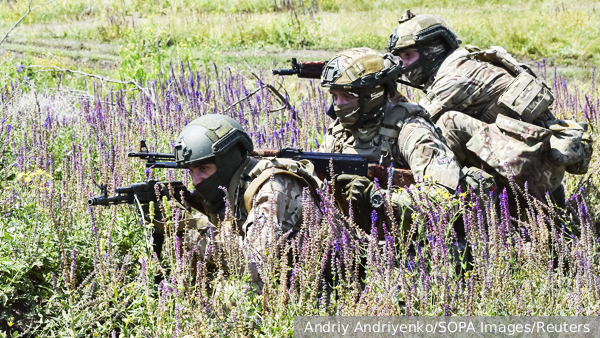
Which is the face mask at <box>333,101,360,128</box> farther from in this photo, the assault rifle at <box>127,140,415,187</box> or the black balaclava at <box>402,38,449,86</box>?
the black balaclava at <box>402,38,449,86</box>

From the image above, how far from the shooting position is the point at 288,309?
3291mm

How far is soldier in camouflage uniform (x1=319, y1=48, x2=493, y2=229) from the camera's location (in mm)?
4590

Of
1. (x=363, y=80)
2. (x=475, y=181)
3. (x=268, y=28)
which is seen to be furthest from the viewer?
(x=268, y=28)

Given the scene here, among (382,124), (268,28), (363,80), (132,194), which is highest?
(268,28)

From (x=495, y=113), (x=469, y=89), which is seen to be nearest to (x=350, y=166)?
(x=469, y=89)

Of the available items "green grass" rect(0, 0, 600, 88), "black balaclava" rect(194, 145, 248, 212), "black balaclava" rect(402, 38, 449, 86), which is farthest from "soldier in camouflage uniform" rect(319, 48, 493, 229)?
"green grass" rect(0, 0, 600, 88)

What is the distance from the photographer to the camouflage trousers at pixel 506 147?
498cm

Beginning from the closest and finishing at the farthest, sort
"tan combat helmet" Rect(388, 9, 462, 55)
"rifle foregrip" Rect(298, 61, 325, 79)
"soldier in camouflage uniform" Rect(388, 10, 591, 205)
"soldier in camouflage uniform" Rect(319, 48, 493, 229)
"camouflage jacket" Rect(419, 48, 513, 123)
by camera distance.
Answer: "soldier in camouflage uniform" Rect(319, 48, 493, 229), "soldier in camouflage uniform" Rect(388, 10, 591, 205), "camouflage jacket" Rect(419, 48, 513, 123), "tan combat helmet" Rect(388, 9, 462, 55), "rifle foregrip" Rect(298, 61, 325, 79)

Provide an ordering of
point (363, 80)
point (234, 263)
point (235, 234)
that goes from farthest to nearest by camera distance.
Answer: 1. point (363, 80)
2. point (235, 234)
3. point (234, 263)

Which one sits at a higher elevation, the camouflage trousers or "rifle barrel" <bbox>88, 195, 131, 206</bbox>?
"rifle barrel" <bbox>88, 195, 131, 206</bbox>

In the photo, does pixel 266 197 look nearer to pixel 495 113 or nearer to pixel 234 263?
pixel 234 263

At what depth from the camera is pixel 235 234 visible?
11.6 ft

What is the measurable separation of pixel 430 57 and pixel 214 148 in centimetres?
259

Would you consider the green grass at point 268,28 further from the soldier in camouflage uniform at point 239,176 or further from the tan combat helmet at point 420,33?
the soldier in camouflage uniform at point 239,176
